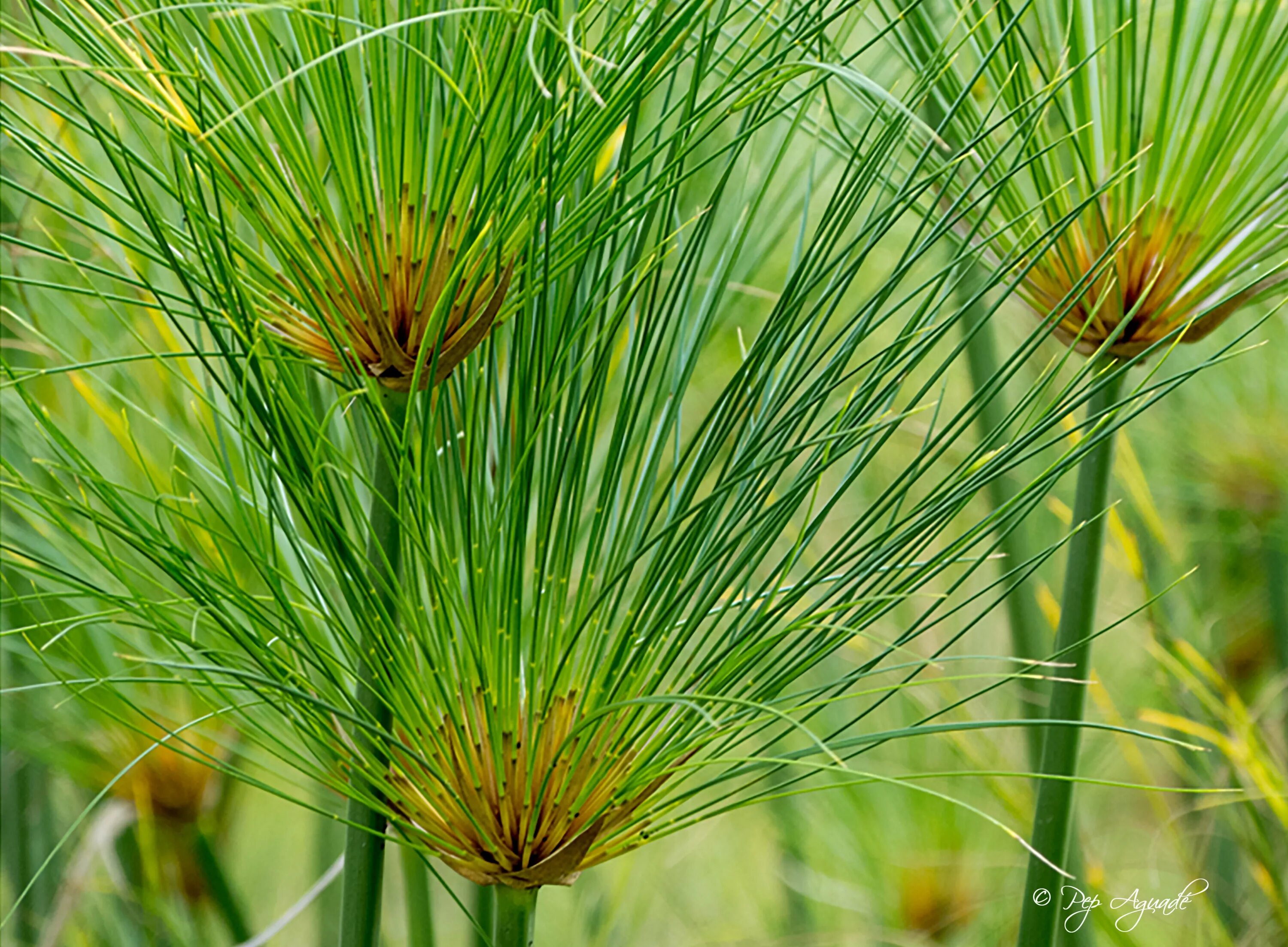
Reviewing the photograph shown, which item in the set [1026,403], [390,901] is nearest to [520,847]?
[1026,403]

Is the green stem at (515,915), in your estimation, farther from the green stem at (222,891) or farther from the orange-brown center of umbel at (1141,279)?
the green stem at (222,891)

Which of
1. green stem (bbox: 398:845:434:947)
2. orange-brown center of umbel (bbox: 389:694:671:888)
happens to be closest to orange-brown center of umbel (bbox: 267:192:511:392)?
orange-brown center of umbel (bbox: 389:694:671:888)

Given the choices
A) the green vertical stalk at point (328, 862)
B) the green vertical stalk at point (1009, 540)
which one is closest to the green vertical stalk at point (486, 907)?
the green vertical stalk at point (1009, 540)

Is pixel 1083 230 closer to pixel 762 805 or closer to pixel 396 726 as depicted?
pixel 396 726

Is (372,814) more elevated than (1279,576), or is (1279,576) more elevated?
(1279,576)

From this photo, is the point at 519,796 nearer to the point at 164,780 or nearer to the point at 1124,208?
the point at 1124,208

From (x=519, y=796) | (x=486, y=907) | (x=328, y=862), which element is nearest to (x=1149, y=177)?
(x=519, y=796)

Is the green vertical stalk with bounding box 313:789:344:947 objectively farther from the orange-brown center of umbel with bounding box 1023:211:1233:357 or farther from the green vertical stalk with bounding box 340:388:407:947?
the orange-brown center of umbel with bounding box 1023:211:1233:357
